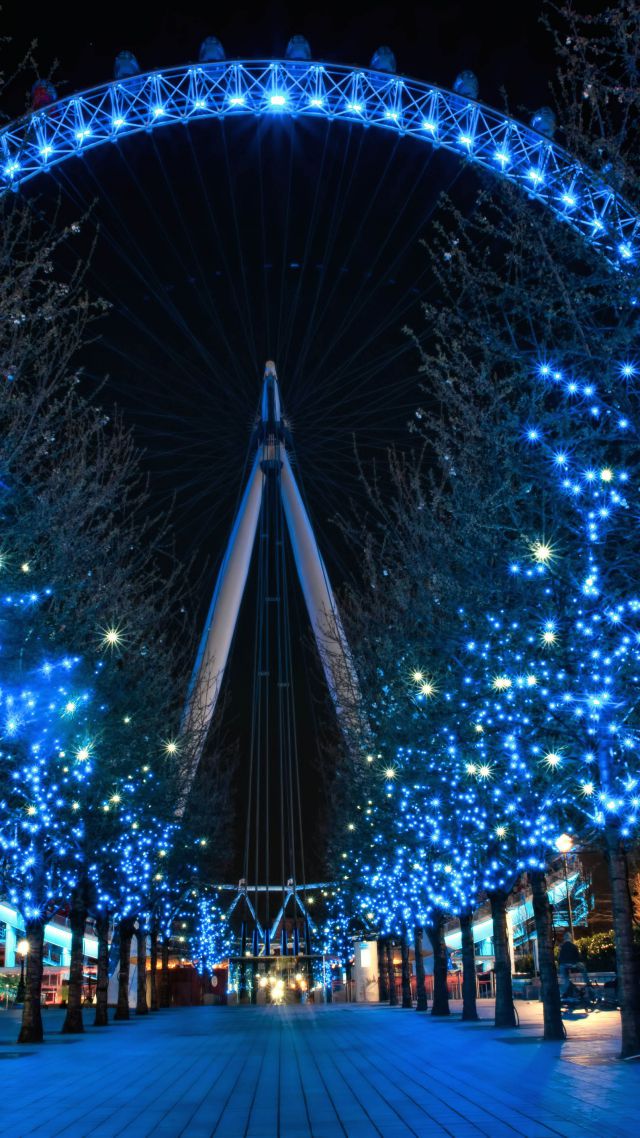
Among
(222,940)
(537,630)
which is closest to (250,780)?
(222,940)

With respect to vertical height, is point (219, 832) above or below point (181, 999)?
above

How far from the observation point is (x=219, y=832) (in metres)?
55.4

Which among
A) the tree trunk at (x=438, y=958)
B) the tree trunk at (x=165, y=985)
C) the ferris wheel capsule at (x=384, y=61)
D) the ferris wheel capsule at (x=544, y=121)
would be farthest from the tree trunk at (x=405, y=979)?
the ferris wheel capsule at (x=384, y=61)

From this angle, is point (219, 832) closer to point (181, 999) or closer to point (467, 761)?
point (181, 999)

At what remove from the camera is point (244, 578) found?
129 feet

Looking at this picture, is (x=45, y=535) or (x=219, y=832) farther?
(x=219, y=832)

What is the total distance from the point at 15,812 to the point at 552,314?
14.4m

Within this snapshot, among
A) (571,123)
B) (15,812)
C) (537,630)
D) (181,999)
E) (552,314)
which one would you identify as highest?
(571,123)

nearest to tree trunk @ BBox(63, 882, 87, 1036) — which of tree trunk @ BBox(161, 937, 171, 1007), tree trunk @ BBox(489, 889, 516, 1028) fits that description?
tree trunk @ BBox(489, 889, 516, 1028)

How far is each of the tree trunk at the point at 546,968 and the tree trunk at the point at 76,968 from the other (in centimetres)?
1220

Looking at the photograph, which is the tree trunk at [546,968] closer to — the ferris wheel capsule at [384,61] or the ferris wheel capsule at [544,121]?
the ferris wheel capsule at [544,121]

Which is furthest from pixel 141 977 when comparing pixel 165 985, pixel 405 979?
pixel 165 985

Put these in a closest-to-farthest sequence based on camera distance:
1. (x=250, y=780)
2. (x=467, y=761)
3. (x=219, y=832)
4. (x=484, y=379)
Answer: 1. (x=484, y=379)
2. (x=467, y=761)
3. (x=219, y=832)
4. (x=250, y=780)

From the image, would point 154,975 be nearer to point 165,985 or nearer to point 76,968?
point 165,985
